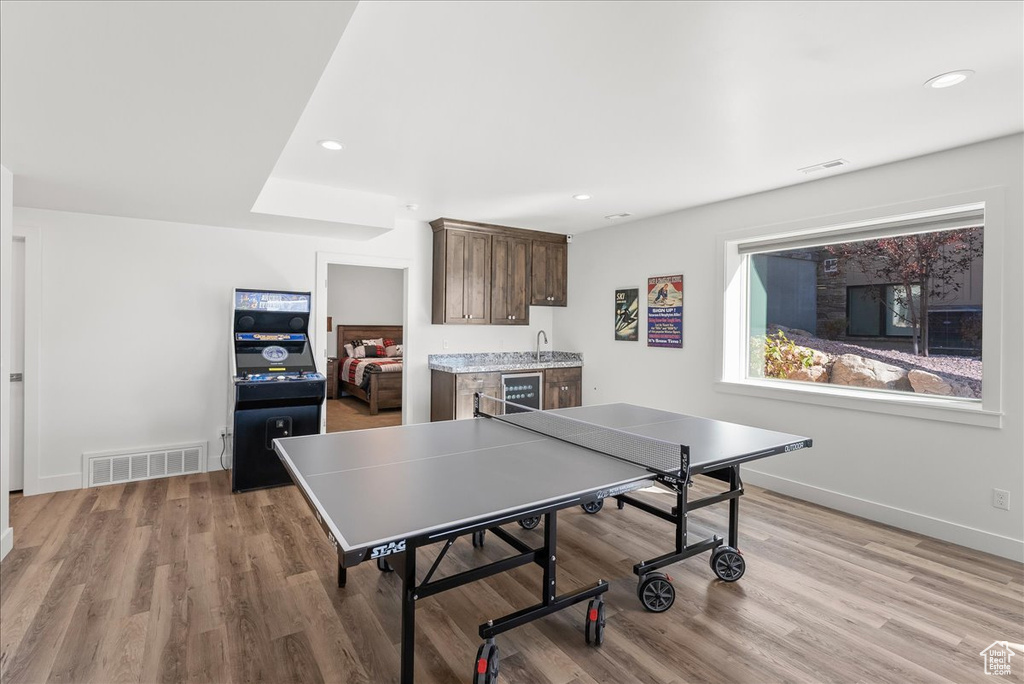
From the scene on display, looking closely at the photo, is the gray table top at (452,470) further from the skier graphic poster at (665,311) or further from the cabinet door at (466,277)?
the cabinet door at (466,277)

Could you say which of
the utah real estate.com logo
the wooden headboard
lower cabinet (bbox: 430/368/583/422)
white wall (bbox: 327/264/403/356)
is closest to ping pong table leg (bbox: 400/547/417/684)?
the utah real estate.com logo

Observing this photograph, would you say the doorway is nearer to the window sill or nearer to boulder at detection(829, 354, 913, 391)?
the window sill

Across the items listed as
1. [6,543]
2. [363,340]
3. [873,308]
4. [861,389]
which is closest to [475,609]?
[6,543]

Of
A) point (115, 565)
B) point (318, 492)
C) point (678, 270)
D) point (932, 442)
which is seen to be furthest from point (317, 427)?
point (932, 442)

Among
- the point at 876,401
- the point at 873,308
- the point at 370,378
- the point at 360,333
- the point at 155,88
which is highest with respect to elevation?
the point at 155,88

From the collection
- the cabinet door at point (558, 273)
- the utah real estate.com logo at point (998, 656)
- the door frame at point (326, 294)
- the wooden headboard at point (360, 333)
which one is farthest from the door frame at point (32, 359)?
the utah real estate.com logo at point (998, 656)

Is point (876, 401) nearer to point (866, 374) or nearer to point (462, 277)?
point (866, 374)

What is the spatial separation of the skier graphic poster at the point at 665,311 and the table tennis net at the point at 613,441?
2334mm

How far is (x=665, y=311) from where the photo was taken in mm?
5094

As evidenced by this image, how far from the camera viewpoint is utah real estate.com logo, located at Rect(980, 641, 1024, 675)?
2013 mm

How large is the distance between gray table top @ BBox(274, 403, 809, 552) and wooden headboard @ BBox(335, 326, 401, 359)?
6543 mm

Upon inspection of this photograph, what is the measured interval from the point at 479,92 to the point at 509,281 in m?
3.41

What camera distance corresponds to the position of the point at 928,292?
137 inches

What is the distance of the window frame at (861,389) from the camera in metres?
3.02
